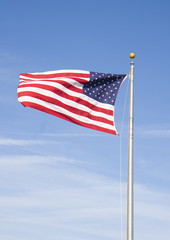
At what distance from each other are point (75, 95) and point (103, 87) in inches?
62.5

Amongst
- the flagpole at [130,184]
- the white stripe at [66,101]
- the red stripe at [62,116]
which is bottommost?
the flagpole at [130,184]

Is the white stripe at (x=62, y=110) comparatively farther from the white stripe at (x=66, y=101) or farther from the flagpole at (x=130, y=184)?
the flagpole at (x=130, y=184)

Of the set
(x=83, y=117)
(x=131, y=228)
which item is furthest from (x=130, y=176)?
(x=83, y=117)

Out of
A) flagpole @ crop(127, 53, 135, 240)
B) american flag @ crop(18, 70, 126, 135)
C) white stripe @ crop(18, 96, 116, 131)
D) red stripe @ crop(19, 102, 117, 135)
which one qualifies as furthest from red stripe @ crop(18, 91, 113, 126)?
flagpole @ crop(127, 53, 135, 240)

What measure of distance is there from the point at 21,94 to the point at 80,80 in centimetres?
327

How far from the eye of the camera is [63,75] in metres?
24.8

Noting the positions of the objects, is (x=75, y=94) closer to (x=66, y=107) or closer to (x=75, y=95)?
(x=75, y=95)

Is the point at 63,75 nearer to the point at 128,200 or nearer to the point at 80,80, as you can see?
the point at 80,80

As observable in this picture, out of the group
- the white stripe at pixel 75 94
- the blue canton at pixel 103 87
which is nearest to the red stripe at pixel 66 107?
the white stripe at pixel 75 94

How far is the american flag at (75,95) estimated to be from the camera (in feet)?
78.6

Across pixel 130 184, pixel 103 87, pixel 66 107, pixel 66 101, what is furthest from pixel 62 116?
pixel 130 184

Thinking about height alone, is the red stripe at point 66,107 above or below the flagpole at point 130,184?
above

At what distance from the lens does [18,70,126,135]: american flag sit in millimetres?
23969

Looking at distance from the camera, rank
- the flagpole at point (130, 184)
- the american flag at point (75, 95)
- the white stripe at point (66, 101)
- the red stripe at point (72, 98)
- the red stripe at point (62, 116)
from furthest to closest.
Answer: the red stripe at point (72, 98), the white stripe at point (66, 101), the american flag at point (75, 95), the red stripe at point (62, 116), the flagpole at point (130, 184)
